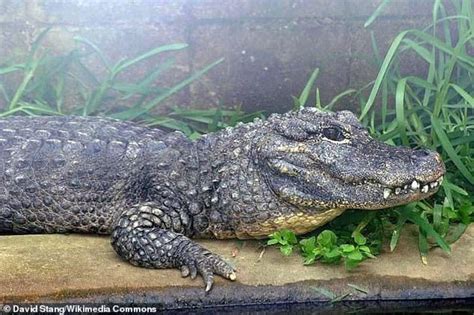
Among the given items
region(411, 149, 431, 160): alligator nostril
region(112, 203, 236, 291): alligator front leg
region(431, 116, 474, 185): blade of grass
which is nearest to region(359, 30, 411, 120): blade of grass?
region(431, 116, 474, 185): blade of grass

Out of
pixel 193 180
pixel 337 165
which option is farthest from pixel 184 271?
pixel 337 165

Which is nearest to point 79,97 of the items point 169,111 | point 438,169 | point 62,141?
point 169,111

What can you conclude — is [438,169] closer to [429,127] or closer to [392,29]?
[429,127]

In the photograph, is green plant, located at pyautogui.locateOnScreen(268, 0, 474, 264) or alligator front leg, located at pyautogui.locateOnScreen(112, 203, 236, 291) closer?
alligator front leg, located at pyautogui.locateOnScreen(112, 203, 236, 291)

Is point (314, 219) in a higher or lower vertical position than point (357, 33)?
lower

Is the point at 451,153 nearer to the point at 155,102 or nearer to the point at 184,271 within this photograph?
the point at 184,271

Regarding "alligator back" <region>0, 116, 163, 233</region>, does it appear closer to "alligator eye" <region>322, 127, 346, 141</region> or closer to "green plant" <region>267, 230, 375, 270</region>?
"green plant" <region>267, 230, 375, 270</region>

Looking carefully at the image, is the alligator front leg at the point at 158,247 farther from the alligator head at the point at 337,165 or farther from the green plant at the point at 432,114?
the green plant at the point at 432,114
